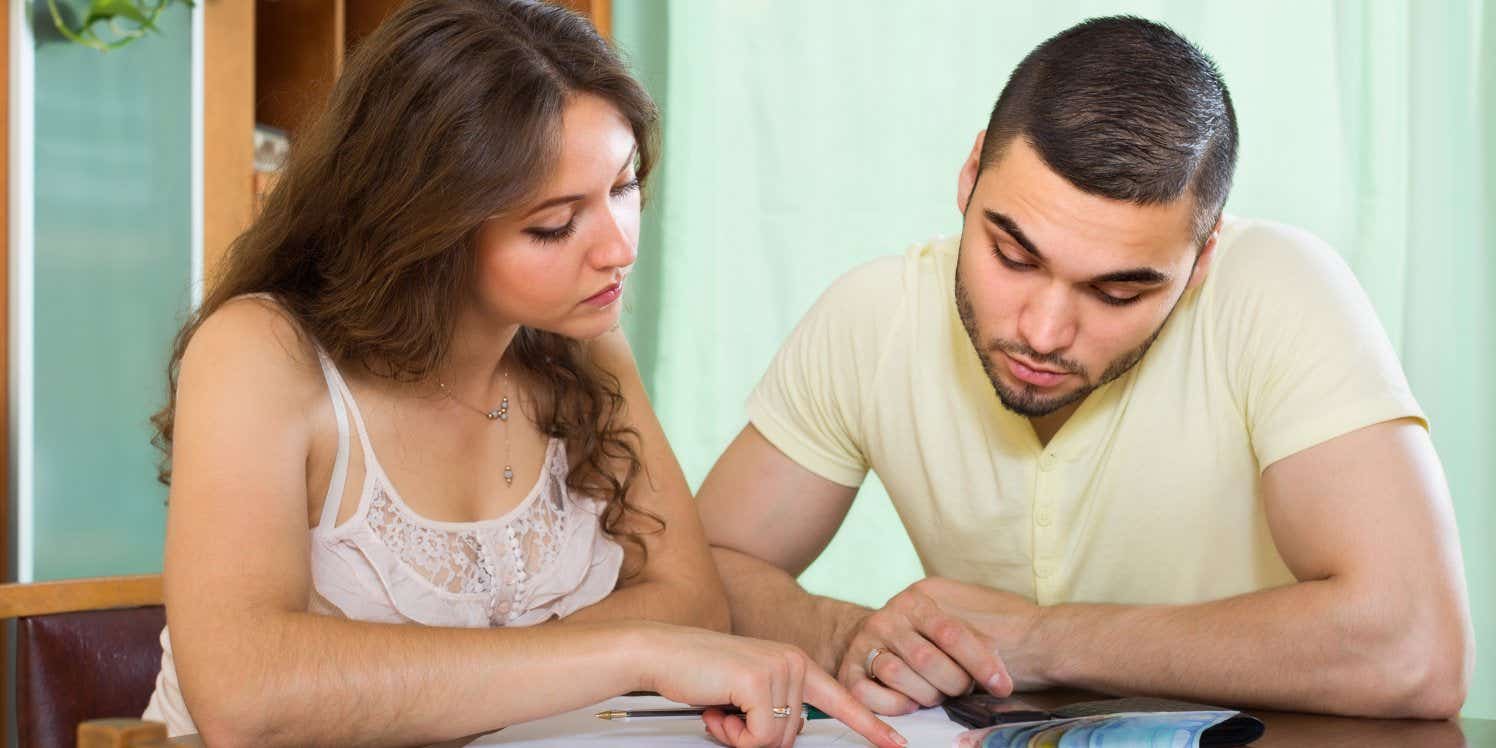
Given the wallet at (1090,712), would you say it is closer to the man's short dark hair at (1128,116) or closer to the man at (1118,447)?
the man at (1118,447)

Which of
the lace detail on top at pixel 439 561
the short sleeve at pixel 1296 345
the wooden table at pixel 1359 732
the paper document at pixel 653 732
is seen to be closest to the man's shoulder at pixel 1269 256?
the short sleeve at pixel 1296 345

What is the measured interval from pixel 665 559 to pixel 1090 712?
51 cm

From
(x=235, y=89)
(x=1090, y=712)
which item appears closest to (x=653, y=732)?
(x=1090, y=712)

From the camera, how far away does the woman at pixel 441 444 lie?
3.56 ft

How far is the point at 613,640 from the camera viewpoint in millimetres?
1108

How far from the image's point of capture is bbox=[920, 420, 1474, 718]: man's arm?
4.00 feet

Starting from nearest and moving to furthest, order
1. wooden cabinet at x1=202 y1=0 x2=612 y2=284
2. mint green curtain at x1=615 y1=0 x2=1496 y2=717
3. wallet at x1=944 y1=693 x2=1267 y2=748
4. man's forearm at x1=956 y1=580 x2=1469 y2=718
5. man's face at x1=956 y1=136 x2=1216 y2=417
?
wallet at x1=944 y1=693 x2=1267 y2=748, man's forearm at x1=956 y1=580 x2=1469 y2=718, man's face at x1=956 y1=136 x2=1216 y2=417, mint green curtain at x1=615 y1=0 x2=1496 y2=717, wooden cabinet at x1=202 y1=0 x2=612 y2=284

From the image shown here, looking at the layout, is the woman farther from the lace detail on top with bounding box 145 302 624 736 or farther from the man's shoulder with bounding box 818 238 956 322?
the man's shoulder with bounding box 818 238 956 322

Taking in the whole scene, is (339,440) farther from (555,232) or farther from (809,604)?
(809,604)

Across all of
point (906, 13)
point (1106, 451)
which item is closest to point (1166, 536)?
point (1106, 451)

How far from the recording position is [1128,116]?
4.36ft

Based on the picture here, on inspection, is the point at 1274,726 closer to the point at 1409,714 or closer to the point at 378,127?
the point at 1409,714

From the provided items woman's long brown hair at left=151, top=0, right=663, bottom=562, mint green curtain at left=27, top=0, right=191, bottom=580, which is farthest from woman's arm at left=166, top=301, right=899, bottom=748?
mint green curtain at left=27, top=0, right=191, bottom=580

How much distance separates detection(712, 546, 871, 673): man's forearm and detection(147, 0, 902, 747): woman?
0.07 m
